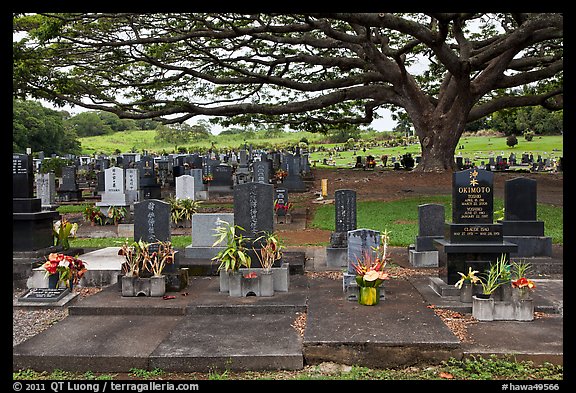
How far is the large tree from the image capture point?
20.2 metres

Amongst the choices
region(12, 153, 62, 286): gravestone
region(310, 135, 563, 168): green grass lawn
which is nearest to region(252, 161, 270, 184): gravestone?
region(12, 153, 62, 286): gravestone

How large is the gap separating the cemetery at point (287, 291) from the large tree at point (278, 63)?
890cm

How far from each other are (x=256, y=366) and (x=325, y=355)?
2.53 feet

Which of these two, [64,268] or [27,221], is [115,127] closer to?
[27,221]

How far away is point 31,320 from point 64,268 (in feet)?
3.38

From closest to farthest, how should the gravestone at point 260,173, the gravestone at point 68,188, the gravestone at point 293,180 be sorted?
the gravestone at point 260,173 < the gravestone at point 68,188 < the gravestone at point 293,180

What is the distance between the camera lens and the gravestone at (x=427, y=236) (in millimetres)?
10836

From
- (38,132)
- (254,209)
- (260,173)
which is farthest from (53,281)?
(38,132)

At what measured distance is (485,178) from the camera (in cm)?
873

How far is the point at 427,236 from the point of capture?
36.4ft

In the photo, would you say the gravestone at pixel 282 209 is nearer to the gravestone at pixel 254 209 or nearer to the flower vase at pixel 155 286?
the gravestone at pixel 254 209

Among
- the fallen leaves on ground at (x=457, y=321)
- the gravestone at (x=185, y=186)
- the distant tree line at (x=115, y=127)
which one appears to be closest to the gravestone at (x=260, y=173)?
the gravestone at (x=185, y=186)

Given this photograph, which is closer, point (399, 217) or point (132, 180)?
point (399, 217)
